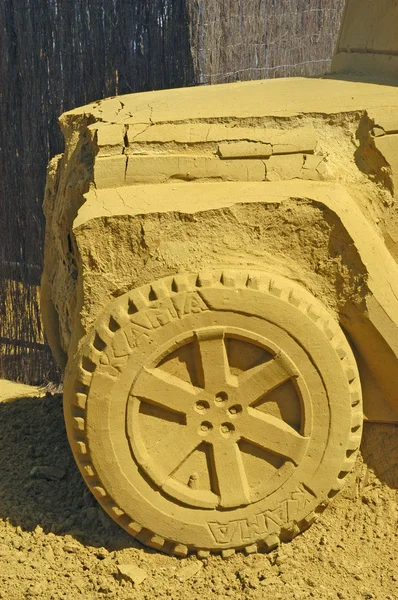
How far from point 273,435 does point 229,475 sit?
8.2 inches

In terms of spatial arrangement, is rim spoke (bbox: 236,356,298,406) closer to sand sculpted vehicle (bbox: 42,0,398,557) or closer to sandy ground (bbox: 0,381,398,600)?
sand sculpted vehicle (bbox: 42,0,398,557)

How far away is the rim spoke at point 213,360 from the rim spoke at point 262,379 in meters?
0.06

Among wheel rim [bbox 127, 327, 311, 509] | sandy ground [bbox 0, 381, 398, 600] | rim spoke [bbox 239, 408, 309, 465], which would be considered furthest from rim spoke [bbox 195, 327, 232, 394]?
sandy ground [bbox 0, 381, 398, 600]

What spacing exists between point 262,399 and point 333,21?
3.64 m

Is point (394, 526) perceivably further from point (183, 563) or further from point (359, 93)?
point (359, 93)

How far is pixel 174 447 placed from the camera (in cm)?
290

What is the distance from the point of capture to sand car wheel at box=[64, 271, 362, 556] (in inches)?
111

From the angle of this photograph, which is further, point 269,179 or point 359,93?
point 359,93

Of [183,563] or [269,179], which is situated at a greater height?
[269,179]

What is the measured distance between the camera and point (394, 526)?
3.13m

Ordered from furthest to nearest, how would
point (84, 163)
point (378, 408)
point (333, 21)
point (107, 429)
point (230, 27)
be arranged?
point (333, 21) < point (230, 27) < point (84, 163) < point (378, 408) < point (107, 429)

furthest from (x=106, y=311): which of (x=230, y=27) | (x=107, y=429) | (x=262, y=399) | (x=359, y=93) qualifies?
(x=230, y=27)

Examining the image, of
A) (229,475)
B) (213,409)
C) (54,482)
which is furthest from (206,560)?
(54,482)

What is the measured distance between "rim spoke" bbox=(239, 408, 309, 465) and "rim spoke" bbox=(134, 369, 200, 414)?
0.70 feet
